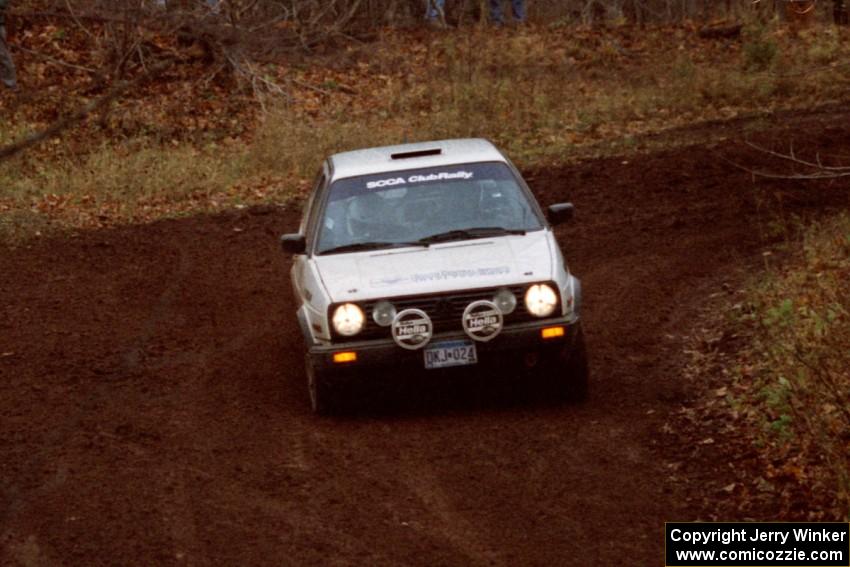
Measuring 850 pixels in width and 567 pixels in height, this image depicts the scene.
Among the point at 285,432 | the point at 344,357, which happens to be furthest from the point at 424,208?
the point at 285,432

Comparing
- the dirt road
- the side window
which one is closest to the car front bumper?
the dirt road

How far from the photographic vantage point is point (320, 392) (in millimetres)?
8812

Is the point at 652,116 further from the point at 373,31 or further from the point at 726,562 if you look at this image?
the point at 726,562

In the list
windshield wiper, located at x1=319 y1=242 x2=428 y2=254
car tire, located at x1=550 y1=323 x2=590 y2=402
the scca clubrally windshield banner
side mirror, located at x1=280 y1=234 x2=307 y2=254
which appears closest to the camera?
the scca clubrally windshield banner

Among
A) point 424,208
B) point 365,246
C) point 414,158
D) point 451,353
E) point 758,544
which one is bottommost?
point 758,544

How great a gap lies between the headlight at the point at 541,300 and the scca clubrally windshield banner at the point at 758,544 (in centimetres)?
232

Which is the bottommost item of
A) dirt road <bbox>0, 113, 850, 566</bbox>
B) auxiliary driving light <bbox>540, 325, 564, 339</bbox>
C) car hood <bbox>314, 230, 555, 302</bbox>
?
dirt road <bbox>0, 113, 850, 566</bbox>

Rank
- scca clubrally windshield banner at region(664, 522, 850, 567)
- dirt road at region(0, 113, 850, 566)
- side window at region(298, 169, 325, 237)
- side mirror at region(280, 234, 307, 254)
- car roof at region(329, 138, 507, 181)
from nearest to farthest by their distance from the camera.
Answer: scca clubrally windshield banner at region(664, 522, 850, 567)
dirt road at region(0, 113, 850, 566)
side mirror at region(280, 234, 307, 254)
car roof at region(329, 138, 507, 181)
side window at region(298, 169, 325, 237)

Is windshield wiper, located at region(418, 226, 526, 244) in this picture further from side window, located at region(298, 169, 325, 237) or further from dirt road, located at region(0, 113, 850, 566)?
side window, located at region(298, 169, 325, 237)

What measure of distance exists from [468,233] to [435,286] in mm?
896

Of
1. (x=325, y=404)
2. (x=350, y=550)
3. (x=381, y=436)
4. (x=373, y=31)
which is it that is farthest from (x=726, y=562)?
(x=373, y=31)

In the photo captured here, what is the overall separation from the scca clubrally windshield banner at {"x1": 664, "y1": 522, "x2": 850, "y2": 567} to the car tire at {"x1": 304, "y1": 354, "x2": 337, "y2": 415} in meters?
2.90

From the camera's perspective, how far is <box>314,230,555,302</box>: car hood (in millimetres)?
8586

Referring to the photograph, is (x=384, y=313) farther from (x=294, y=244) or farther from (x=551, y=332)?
(x=294, y=244)
